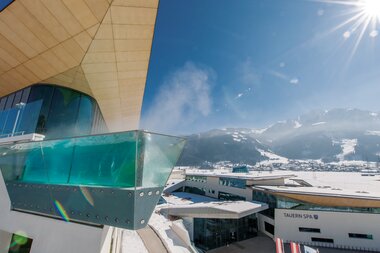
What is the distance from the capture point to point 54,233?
4461 millimetres

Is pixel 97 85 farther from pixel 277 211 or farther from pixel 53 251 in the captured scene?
pixel 277 211

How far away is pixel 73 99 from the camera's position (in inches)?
350

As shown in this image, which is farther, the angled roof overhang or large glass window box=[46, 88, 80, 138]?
large glass window box=[46, 88, 80, 138]

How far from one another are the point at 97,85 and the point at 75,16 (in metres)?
4.30

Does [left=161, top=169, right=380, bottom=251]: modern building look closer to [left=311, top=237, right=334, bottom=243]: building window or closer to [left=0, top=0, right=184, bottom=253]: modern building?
[left=311, top=237, right=334, bottom=243]: building window

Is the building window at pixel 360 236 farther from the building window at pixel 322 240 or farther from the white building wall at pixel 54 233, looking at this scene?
the white building wall at pixel 54 233

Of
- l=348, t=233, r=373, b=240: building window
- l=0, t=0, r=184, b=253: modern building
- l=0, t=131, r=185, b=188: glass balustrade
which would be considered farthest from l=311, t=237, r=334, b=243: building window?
l=0, t=131, r=185, b=188: glass balustrade

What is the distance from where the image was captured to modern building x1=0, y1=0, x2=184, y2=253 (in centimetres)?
338

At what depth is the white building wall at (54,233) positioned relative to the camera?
13.2ft

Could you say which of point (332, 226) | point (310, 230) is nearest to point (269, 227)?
point (310, 230)

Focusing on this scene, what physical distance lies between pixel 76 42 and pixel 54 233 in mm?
5977

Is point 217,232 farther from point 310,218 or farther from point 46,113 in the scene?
point 46,113

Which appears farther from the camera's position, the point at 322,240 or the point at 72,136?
the point at 322,240

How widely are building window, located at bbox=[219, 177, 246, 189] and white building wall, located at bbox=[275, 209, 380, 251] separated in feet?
23.5
